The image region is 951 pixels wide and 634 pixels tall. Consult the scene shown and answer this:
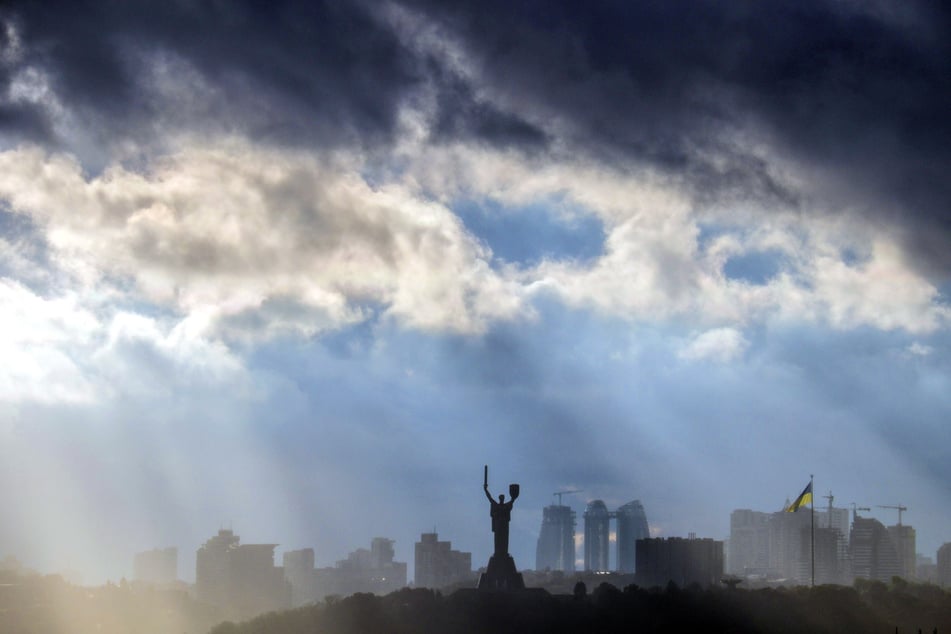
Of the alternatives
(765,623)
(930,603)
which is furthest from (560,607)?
(930,603)

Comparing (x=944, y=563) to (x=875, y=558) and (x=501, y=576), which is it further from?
(x=501, y=576)

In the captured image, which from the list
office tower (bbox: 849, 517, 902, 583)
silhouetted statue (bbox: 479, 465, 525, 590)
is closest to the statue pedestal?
silhouetted statue (bbox: 479, 465, 525, 590)

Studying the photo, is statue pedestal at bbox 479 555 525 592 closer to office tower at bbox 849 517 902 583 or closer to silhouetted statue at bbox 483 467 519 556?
silhouetted statue at bbox 483 467 519 556

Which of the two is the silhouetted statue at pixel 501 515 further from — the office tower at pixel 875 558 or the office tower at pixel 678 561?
the office tower at pixel 875 558

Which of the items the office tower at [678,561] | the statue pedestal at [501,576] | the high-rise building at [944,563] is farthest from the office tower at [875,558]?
the statue pedestal at [501,576]

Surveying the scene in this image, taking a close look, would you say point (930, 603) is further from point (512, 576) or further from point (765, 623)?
point (512, 576)

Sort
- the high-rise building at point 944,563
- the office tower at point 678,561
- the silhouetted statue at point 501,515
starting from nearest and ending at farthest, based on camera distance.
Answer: the silhouetted statue at point 501,515, the office tower at point 678,561, the high-rise building at point 944,563
